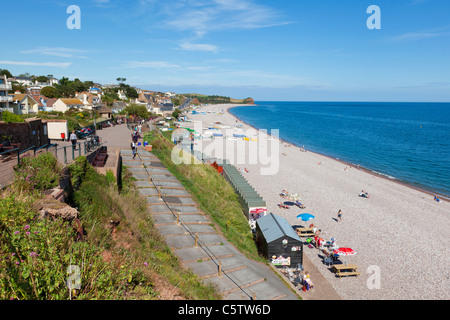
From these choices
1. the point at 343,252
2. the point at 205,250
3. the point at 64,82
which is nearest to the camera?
the point at 205,250

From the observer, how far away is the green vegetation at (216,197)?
50.9ft

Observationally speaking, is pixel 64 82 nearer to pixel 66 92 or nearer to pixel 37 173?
pixel 66 92

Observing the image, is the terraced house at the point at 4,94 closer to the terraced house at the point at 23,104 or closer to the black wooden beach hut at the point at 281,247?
the terraced house at the point at 23,104

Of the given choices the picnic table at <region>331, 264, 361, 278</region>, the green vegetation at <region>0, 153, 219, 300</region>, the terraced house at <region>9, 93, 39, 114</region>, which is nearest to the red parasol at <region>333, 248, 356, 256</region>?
the picnic table at <region>331, 264, 361, 278</region>

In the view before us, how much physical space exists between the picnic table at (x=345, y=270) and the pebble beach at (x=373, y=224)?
10.3 inches

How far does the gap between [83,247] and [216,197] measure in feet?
49.4

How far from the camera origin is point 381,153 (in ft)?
183

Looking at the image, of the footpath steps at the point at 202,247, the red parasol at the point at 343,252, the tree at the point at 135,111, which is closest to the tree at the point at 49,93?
the tree at the point at 135,111

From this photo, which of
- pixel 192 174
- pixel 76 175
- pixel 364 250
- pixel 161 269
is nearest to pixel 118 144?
pixel 192 174

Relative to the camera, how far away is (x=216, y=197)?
2030cm

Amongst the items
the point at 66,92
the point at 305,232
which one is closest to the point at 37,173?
the point at 305,232

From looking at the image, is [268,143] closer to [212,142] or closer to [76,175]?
[212,142]

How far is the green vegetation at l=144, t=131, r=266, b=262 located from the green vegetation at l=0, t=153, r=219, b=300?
4.58 meters

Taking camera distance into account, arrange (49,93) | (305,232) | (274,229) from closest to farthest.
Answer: (274,229), (305,232), (49,93)
